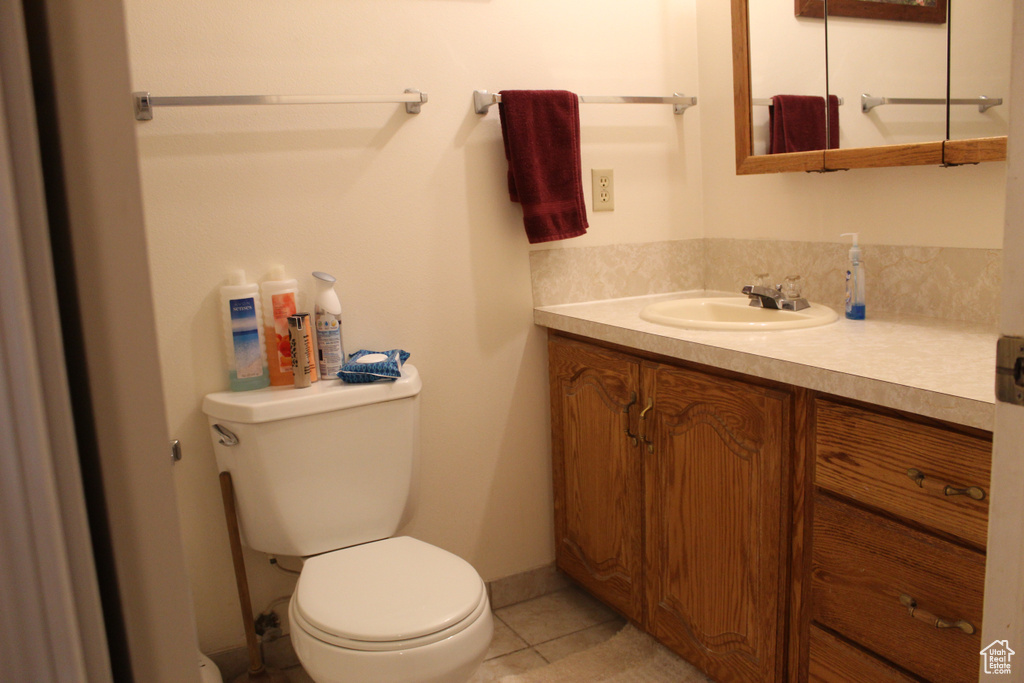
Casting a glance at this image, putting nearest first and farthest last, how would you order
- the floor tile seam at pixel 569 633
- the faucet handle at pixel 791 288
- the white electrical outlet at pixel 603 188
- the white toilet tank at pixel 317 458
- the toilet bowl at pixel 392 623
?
the toilet bowl at pixel 392 623 < the white toilet tank at pixel 317 458 < the faucet handle at pixel 791 288 < the floor tile seam at pixel 569 633 < the white electrical outlet at pixel 603 188

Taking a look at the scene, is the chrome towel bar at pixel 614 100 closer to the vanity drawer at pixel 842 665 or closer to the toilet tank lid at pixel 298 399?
the toilet tank lid at pixel 298 399

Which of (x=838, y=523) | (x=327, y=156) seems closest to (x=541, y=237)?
(x=327, y=156)

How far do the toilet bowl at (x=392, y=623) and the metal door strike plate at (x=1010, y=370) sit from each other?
97 cm

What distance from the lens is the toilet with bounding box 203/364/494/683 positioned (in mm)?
1352

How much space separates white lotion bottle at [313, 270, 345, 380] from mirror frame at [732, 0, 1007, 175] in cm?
111

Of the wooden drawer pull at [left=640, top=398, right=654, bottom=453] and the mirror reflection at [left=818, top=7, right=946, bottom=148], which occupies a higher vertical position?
the mirror reflection at [left=818, top=7, right=946, bottom=148]

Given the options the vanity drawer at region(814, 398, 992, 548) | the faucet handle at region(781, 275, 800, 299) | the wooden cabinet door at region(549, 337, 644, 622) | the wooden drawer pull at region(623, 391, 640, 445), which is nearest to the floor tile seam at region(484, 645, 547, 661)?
the wooden cabinet door at region(549, 337, 644, 622)

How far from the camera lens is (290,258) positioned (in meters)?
1.81

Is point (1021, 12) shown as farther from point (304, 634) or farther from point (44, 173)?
point (304, 634)

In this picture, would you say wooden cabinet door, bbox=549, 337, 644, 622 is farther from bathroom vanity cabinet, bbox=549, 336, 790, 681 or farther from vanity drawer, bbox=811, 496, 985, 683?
vanity drawer, bbox=811, 496, 985, 683

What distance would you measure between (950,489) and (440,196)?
4.31 feet

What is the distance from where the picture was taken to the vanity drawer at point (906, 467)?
1.06 meters

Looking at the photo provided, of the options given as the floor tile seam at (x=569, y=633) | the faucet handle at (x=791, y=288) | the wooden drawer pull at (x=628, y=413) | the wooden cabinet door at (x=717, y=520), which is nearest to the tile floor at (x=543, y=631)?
the floor tile seam at (x=569, y=633)

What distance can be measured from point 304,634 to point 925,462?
1084 mm
